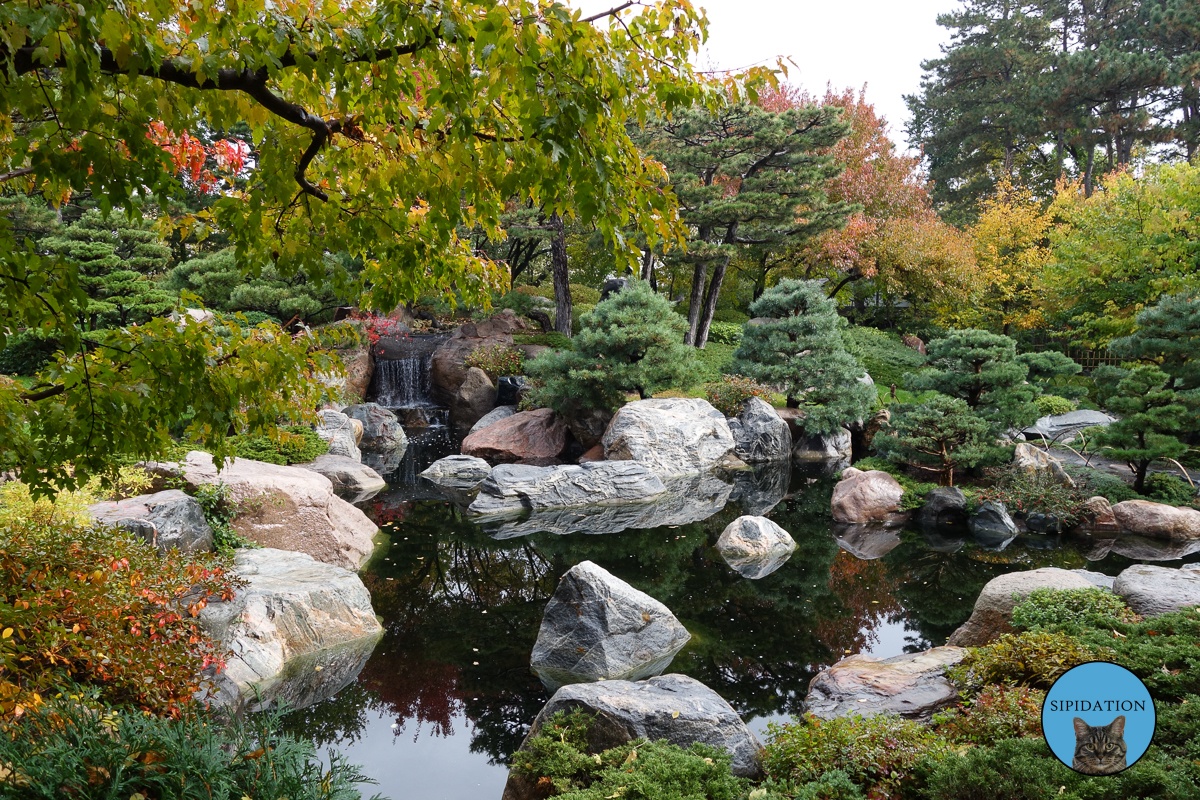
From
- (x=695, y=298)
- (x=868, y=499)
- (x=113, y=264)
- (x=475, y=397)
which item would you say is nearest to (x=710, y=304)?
(x=695, y=298)

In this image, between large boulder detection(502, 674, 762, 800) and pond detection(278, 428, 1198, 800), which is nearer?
large boulder detection(502, 674, 762, 800)

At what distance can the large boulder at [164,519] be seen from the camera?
5969 millimetres

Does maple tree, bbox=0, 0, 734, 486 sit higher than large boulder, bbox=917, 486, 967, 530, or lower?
higher

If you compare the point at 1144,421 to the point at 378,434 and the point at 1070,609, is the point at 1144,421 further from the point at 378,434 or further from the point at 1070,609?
the point at 378,434

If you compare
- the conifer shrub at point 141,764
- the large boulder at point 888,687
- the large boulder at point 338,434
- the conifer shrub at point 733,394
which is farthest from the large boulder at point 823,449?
the conifer shrub at point 141,764

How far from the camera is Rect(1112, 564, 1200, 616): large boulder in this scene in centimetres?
466

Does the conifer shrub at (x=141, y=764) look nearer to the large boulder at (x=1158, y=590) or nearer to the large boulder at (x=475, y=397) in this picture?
the large boulder at (x=1158, y=590)

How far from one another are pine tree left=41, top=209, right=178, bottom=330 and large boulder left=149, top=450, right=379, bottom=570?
15.6 ft

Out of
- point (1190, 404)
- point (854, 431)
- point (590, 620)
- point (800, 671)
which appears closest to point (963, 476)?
point (1190, 404)

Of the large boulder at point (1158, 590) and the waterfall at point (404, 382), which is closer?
the large boulder at point (1158, 590)

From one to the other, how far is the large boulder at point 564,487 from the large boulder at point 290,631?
3842mm

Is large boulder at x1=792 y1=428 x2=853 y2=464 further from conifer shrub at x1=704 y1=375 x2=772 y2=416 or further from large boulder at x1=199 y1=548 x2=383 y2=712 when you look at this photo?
large boulder at x1=199 y1=548 x2=383 y2=712

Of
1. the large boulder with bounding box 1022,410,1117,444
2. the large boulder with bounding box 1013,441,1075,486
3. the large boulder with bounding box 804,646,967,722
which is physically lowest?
the large boulder with bounding box 804,646,967,722

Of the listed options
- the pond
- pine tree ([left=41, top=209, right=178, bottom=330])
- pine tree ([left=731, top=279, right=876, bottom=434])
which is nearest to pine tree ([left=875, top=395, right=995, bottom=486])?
the pond
